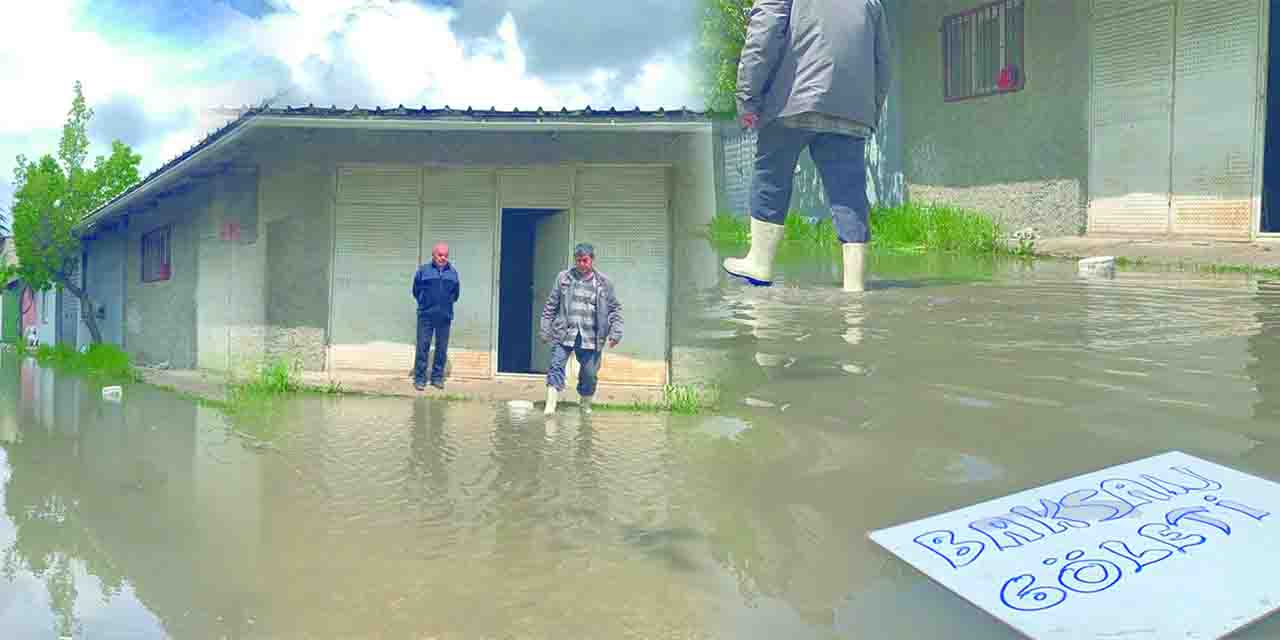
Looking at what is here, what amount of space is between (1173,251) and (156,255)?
531 inches

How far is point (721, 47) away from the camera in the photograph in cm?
1430

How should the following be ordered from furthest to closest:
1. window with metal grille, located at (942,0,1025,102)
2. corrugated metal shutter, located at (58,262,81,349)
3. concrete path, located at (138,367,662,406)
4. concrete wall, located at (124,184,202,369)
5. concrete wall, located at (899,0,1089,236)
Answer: corrugated metal shutter, located at (58,262,81,349) → concrete wall, located at (124,184,202,369) → window with metal grille, located at (942,0,1025,102) → concrete wall, located at (899,0,1089,236) → concrete path, located at (138,367,662,406)

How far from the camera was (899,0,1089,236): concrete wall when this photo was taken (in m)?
11.8

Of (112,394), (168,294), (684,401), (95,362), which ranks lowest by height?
(95,362)

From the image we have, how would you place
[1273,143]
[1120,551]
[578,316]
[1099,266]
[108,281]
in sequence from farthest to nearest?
[108,281], [1273,143], [1099,266], [578,316], [1120,551]

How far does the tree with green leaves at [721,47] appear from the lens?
536 inches

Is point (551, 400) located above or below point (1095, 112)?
below

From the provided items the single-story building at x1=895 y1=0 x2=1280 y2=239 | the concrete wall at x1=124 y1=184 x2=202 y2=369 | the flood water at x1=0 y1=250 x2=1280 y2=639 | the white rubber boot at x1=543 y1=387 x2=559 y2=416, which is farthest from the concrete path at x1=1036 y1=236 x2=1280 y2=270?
the concrete wall at x1=124 y1=184 x2=202 y2=369

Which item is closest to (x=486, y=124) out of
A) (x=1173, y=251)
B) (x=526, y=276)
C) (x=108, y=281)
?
(x=526, y=276)

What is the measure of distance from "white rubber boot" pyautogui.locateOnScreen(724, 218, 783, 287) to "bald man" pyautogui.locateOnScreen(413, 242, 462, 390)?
14.6ft

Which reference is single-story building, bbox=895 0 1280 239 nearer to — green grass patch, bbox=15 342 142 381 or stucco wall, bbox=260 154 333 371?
stucco wall, bbox=260 154 333 371

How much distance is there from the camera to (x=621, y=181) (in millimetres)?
9539

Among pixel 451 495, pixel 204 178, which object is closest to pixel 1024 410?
pixel 451 495

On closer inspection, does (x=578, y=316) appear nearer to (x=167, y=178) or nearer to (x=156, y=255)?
(x=167, y=178)
